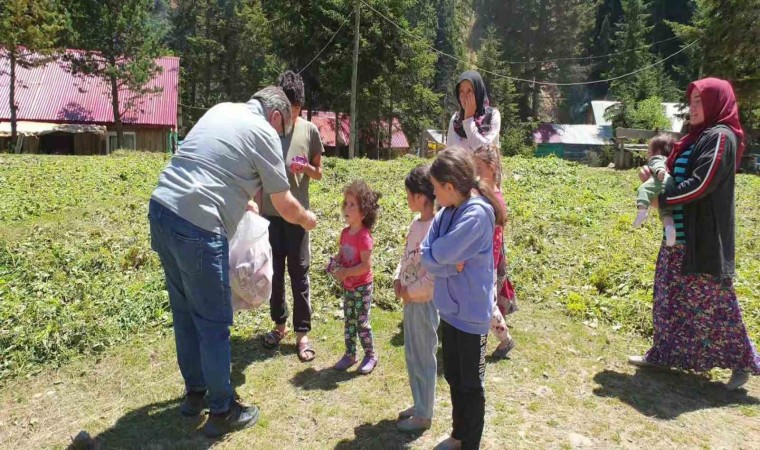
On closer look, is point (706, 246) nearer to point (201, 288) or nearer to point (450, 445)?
point (450, 445)

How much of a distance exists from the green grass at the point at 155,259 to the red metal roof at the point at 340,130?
2567 cm

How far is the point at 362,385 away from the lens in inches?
158

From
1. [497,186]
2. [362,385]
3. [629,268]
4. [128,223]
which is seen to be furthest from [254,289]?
[128,223]

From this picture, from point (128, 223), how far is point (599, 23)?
67370 millimetres

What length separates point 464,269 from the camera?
2.87 m

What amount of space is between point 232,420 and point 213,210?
1.34 meters

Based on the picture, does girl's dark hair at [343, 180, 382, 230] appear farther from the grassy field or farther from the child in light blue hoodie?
the grassy field

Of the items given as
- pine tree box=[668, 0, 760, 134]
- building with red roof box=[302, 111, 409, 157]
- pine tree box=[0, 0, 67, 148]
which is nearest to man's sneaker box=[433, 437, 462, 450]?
pine tree box=[668, 0, 760, 134]

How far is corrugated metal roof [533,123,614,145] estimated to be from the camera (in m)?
51.2

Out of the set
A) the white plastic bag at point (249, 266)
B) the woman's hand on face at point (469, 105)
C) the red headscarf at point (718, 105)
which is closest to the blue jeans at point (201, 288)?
the white plastic bag at point (249, 266)

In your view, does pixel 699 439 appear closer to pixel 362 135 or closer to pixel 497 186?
pixel 497 186

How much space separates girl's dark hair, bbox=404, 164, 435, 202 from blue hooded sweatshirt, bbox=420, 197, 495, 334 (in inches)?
16.3

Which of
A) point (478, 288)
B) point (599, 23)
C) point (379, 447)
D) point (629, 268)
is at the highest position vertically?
point (599, 23)

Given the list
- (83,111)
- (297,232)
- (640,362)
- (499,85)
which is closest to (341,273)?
(297,232)
